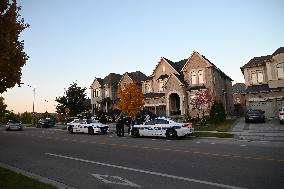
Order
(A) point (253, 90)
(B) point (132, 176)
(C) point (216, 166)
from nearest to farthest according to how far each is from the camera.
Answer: (B) point (132, 176), (C) point (216, 166), (A) point (253, 90)

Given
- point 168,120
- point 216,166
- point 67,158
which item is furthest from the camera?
point 168,120

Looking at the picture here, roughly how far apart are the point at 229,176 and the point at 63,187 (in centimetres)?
485

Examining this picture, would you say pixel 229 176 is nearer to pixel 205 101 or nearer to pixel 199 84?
pixel 205 101

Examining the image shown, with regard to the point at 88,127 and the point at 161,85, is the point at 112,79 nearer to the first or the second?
the point at 161,85

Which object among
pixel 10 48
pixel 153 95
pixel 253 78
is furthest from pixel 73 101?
pixel 10 48

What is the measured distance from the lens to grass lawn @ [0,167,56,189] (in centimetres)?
771

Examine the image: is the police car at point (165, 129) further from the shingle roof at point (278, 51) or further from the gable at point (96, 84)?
the gable at point (96, 84)

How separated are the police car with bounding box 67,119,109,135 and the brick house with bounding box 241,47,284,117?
20.2m

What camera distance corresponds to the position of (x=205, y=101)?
33.5m

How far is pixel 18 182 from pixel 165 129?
45.3 ft

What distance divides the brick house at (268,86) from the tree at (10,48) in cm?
3127

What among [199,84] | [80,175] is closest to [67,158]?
[80,175]

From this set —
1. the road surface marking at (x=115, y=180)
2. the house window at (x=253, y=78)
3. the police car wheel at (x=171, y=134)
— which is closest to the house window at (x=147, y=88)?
the house window at (x=253, y=78)

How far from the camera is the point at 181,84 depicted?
3934 cm
